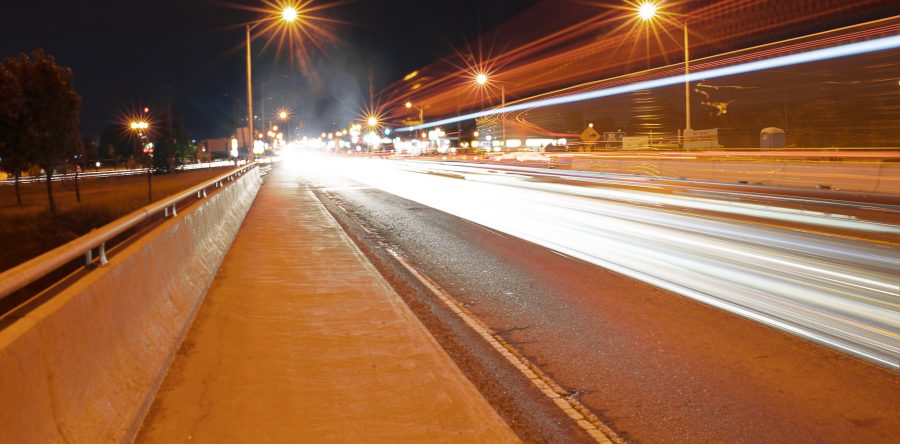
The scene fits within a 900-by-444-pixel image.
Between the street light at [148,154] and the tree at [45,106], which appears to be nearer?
the street light at [148,154]

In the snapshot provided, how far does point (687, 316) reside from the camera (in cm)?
849

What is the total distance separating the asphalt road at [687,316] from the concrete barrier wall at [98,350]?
2.63 m

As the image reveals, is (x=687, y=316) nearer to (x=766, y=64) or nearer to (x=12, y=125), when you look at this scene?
(x=12, y=125)

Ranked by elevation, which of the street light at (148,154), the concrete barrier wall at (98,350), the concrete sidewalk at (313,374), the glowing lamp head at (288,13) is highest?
the glowing lamp head at (288,13)

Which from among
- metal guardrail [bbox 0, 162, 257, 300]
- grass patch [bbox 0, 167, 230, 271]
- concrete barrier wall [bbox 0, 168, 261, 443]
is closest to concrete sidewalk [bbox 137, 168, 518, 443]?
concrete barrier wall [bbox 0, 168, 261, 443]

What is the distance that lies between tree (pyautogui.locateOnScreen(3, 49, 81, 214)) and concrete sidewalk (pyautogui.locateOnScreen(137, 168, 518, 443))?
30.2 metres

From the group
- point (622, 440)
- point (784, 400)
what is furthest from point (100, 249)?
point (784, 400)

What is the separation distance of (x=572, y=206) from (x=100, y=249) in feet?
58.4

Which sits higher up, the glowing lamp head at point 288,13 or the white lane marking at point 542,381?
the glowing lamp head at point 288,13

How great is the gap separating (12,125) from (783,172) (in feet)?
112

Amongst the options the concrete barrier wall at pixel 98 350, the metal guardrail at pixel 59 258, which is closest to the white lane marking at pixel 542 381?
the concrete barrier wall at pixel 98 350

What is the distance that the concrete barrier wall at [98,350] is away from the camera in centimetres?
337

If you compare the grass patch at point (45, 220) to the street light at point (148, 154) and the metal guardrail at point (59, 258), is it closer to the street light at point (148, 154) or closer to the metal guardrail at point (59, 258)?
the street light at point (148, 154)

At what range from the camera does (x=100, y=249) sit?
225 inches
